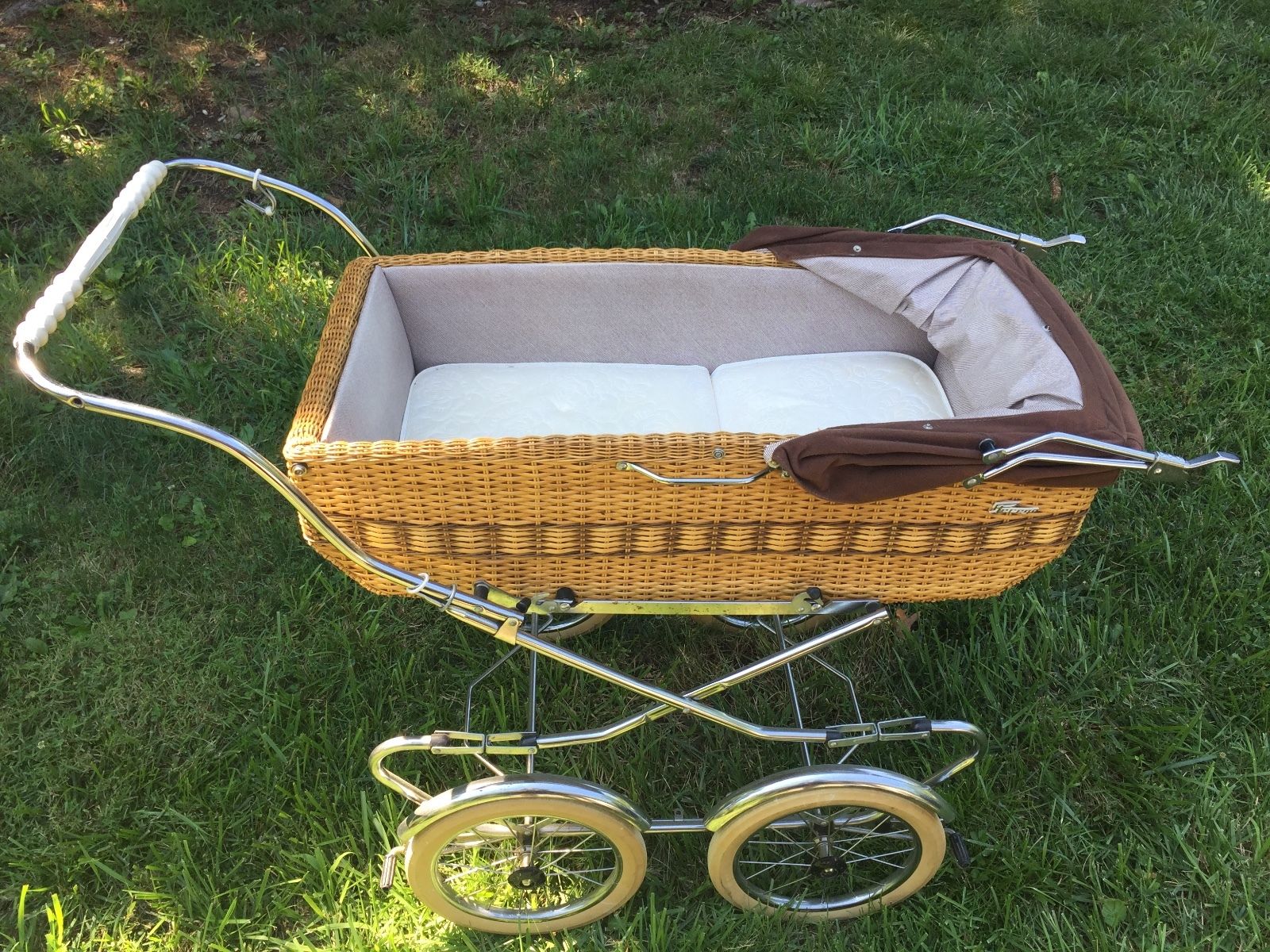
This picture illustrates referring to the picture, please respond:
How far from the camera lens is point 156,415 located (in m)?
1.35

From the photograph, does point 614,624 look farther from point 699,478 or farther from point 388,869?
point 699,478

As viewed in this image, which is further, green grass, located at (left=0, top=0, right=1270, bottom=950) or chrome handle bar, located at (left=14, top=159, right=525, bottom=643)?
green grass, located at (left=0, top=0, right=1270, bottom=950)

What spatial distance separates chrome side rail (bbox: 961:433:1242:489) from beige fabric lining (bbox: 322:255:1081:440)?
0.44 m

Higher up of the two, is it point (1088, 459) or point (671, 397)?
point (1088, 459)

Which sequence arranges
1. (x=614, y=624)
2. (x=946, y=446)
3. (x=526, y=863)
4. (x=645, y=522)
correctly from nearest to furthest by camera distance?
(x=946, y=446)
(x=645, y=522)
(x=526, y=863)
(x=614, y=624)

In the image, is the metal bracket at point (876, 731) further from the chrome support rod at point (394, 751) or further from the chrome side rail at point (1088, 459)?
the chrome support rod at point (394, 751)

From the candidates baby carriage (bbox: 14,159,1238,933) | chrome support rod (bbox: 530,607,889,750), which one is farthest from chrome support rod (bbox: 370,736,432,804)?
chrome support rod (bbox: 530,607,889,750)

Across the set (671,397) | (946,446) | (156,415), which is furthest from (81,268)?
(946,446)

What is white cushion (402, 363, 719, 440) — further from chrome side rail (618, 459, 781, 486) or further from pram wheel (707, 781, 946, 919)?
pram wheel (707, 781, 946, 919)

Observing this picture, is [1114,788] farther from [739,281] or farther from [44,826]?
[44,826]

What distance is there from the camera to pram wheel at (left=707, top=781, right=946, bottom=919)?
1.71 metres

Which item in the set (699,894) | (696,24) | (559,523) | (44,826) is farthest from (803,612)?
(696,24)

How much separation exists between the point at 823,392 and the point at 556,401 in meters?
0.59

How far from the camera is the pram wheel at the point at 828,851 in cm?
171
